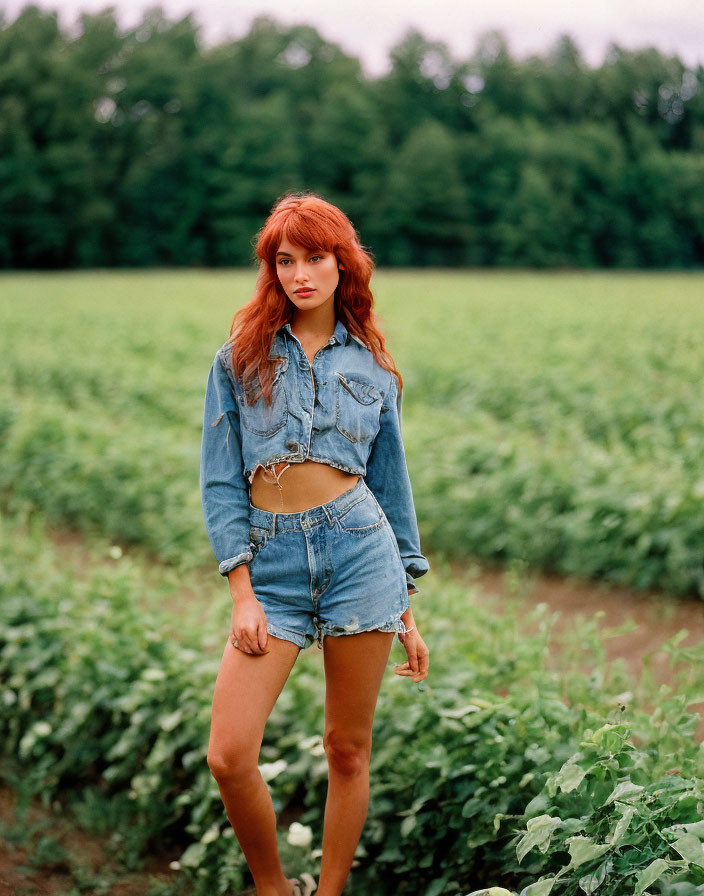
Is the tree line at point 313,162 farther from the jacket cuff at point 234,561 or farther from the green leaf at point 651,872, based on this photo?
the green leaf at point 651,872

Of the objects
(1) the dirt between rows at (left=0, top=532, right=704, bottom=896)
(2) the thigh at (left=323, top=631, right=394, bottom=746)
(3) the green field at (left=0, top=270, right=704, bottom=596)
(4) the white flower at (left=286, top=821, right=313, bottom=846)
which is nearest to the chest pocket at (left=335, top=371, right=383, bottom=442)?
(2) the thigh at (left=323, top=631, right=394, bottom=746)

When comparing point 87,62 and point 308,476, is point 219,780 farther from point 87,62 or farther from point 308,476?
point 87,62

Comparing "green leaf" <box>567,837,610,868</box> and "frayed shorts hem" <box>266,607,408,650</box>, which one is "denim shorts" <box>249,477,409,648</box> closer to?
"frayed shorts hem" <box>266,607,408,650</box>

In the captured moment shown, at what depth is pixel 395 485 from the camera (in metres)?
2.34

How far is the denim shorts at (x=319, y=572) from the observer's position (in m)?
2.12

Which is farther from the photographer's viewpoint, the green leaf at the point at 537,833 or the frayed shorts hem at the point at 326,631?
the frayed shorts hem at the point at 326,631

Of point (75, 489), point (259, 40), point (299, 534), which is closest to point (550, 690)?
point (299, 534)

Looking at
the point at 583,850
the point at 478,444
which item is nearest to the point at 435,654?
the point at 583,850

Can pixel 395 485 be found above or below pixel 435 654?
above

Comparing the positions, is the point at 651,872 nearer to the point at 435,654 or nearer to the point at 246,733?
the point at 246,733

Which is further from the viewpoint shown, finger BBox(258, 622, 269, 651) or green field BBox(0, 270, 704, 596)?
green field BBox(0, 270, 704, 596)

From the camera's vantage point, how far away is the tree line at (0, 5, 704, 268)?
49375 millimetres

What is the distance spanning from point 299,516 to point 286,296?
53 centimetres

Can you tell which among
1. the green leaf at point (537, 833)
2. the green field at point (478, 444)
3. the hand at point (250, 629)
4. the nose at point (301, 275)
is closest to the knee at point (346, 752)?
the hand at point (250, 629)
